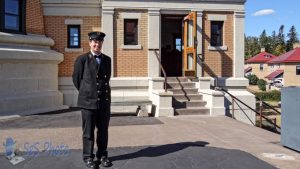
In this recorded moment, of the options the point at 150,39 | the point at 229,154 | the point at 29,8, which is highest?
the point at 29,8

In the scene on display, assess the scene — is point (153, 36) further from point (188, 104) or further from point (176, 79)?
point (188, 104)

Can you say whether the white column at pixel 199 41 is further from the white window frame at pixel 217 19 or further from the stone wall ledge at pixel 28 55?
the stone wall ledge at pixel 28 55

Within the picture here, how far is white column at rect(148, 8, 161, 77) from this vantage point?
1489cm

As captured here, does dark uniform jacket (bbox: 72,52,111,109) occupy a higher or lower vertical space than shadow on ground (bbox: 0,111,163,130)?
higher

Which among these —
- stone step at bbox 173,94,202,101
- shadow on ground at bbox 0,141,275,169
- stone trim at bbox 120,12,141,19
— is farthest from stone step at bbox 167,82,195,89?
shadow on ground at bbox 0,141,275,169

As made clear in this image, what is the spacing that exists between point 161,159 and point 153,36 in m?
8.55

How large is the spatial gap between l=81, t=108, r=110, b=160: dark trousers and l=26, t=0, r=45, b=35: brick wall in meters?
8.50

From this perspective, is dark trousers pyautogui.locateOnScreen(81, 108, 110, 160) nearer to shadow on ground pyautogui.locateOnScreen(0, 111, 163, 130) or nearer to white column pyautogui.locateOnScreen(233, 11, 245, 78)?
shadow on ground pyautogui.locateOnScreen(0, 111, 163, 130)

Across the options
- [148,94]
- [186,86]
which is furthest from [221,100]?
[148,94]

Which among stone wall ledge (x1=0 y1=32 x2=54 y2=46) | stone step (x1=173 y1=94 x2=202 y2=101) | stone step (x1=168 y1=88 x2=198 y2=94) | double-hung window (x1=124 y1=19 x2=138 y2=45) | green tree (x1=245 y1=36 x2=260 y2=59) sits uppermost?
green tree (x1=245 y1=36 x2=260 y2=59)

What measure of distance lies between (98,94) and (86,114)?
0.38 meters

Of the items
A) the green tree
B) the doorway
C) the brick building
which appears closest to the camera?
the brick building

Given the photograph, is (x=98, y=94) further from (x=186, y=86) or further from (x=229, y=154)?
(x=186, y=86)

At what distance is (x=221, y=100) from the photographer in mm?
13250
